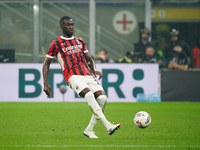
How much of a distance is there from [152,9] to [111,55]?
7.91ft

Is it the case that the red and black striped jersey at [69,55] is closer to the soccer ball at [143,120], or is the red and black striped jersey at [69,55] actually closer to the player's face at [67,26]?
the player's face at [67,26]

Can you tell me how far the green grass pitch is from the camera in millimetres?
7827

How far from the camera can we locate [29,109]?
14938 millimetres

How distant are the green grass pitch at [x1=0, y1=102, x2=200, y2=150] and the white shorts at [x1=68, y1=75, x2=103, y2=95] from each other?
76cm

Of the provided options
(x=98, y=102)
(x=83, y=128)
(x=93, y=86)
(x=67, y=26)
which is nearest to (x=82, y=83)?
(x=93, y=86)

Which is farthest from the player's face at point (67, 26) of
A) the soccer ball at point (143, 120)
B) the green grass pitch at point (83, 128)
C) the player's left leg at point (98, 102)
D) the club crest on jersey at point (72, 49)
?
the soccer ball at point (143, 120)

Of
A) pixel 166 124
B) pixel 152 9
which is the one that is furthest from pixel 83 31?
pixel 166 124

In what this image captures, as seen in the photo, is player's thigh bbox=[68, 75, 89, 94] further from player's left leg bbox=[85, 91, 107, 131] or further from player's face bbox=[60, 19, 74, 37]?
player's face bbox=[60, 19, 74, 37]

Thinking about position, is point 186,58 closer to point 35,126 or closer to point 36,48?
point 36,48

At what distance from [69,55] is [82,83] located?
53cm

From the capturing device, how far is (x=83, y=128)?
10266mm

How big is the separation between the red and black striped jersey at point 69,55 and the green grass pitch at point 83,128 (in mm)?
1027

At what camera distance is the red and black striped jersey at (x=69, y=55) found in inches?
353

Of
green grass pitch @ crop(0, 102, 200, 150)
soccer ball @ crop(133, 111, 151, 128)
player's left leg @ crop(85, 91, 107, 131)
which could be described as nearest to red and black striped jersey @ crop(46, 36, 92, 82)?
player's left leg @ crop(85, 91, 107, 131)
